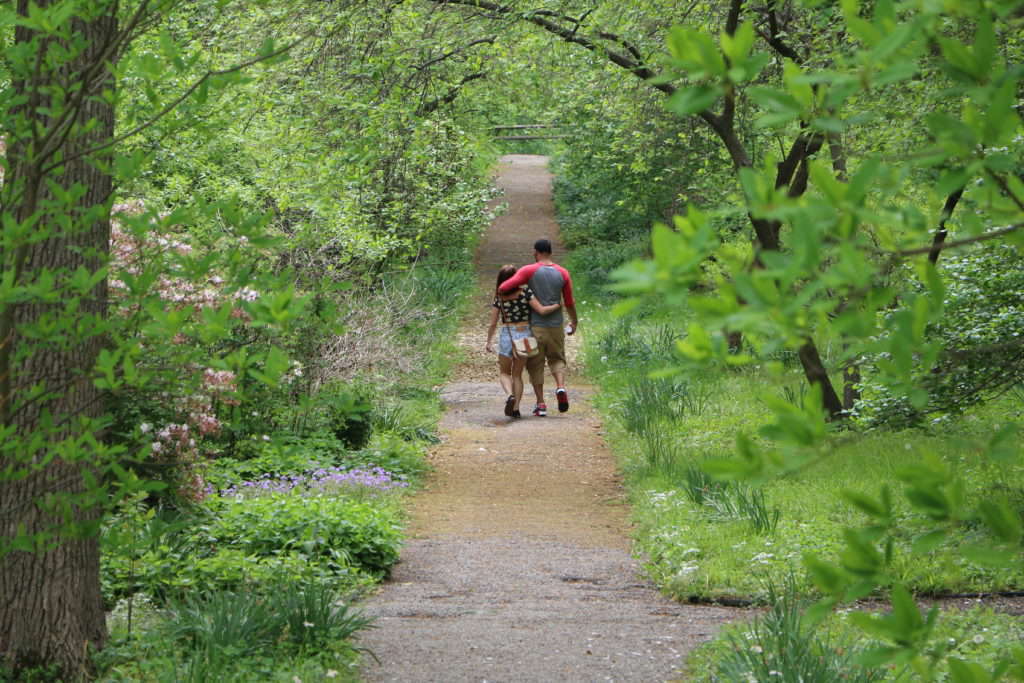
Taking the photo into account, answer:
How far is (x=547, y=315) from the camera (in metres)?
12.8

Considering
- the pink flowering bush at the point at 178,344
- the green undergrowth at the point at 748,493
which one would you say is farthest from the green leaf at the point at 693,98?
the pink flowering bush at the point at 178,344

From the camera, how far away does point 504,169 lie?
4278cm

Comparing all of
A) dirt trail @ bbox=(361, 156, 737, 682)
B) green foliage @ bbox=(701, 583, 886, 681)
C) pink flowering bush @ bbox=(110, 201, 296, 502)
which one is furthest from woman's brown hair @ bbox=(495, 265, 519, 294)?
green foliage @ bbox=(701, 583, 886, 681)

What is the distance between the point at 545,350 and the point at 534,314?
0.47m

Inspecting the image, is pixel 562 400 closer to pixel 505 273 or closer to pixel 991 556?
pixel 505 273

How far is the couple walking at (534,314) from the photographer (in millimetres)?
12484

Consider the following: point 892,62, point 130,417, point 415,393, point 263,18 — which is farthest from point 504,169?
point 892,62

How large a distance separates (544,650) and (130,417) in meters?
3.48

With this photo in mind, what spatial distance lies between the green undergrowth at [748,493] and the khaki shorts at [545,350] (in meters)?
0.88

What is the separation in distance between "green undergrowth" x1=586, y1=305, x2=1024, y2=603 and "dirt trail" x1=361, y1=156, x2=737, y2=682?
0.86 ft

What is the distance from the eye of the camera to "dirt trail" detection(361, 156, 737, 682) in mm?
5262

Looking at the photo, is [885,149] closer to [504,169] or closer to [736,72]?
[736,72]

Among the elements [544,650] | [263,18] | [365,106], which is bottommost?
[544,650]

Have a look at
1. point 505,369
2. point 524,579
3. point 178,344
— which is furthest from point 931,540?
point 505,369
